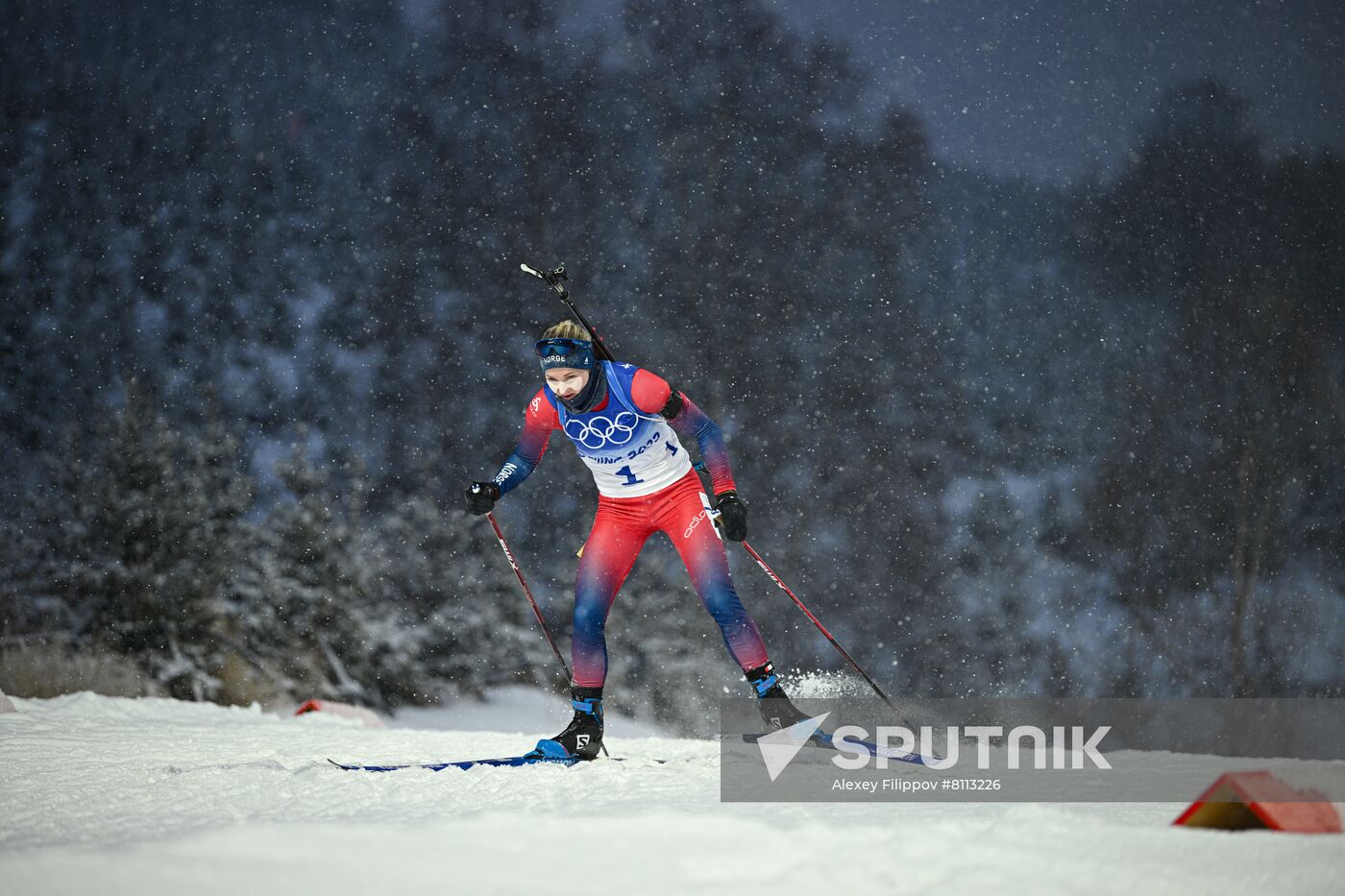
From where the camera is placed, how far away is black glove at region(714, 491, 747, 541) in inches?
160

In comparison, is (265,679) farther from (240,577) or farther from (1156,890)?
(1156,890)

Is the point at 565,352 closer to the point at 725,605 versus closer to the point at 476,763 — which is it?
the point at 725,605

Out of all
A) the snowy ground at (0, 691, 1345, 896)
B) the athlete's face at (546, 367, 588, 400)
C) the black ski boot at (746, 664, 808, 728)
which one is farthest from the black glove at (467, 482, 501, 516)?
the black ski boot at (746, 664, 808, 728)

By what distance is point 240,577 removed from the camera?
1630cm

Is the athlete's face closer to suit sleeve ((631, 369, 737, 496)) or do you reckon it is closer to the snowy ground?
suit sleeve ((631, 369, 737, 496))

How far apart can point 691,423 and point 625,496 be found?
41 centimetres

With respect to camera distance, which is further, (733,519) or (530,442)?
(530,442)

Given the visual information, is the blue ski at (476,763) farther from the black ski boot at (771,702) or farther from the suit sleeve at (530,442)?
the suit sleeve at (530,442)

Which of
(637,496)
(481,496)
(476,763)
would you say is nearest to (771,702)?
(637,496)

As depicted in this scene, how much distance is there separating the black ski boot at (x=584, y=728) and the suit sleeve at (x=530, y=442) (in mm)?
906

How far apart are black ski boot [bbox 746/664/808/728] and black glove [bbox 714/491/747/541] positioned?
564 mm

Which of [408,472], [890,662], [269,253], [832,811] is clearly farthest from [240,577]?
[832,811]

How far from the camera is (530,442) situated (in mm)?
4383

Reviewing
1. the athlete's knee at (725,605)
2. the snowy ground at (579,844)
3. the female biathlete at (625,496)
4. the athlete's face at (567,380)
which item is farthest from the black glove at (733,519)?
the snowy ground at (579,844)
